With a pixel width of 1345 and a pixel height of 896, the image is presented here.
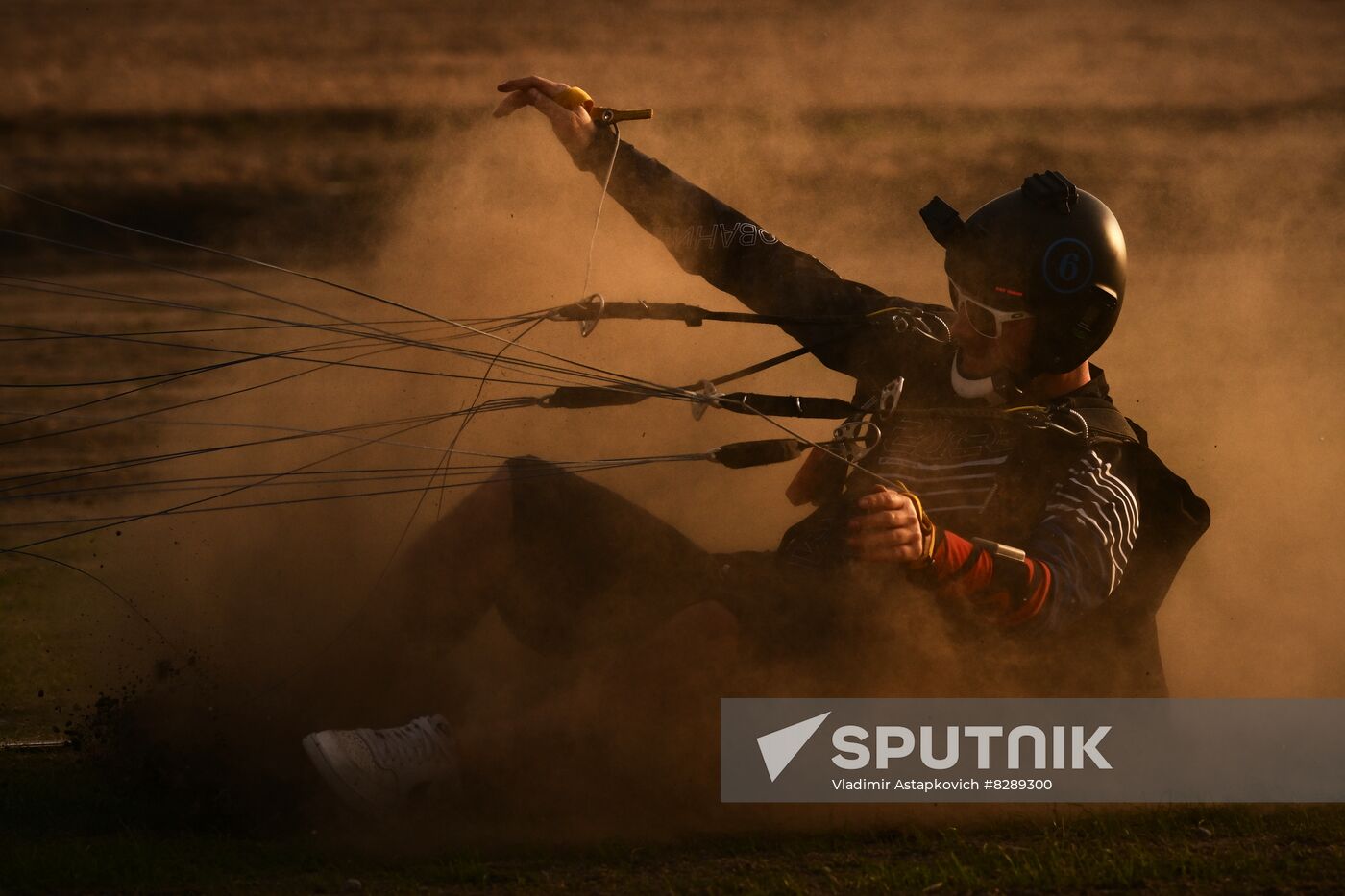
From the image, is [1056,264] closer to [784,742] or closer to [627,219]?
[784,742]

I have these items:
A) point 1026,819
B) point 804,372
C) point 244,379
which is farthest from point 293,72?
point 1026,819

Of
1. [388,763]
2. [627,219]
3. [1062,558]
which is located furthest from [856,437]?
[627,219]

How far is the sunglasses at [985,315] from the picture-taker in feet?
12.9

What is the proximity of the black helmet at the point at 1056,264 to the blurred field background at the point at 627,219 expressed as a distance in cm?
200

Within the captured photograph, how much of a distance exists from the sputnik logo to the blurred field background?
182 cm

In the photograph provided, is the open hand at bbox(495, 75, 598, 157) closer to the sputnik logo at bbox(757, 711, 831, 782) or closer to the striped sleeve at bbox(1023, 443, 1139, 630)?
the striped sleeve at bbox(1023, 443, 1139, 630)

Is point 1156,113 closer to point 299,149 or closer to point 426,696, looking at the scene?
point 299,149

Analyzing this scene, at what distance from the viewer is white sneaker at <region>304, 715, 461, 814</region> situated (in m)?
3.56

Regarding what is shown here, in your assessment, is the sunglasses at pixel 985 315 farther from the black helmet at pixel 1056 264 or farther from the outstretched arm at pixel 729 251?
the outstretched arm at pixel 729 251

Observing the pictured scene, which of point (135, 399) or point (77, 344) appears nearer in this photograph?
point (135, 399)

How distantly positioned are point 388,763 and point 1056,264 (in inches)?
96.0

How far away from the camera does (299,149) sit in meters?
9.26

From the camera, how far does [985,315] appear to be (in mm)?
3963

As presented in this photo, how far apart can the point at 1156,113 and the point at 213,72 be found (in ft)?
22.1
